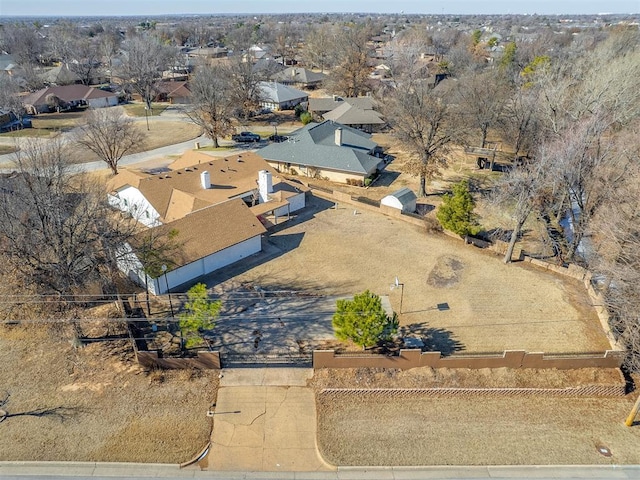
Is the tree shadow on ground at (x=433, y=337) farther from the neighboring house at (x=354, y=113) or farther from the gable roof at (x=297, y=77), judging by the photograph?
the gable roof at (x=297, y=77)

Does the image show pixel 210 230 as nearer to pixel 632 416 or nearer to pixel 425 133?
pixel 425 133

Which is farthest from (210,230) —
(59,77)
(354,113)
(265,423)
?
(59,77)

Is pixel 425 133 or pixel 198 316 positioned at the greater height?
pixel 425 133

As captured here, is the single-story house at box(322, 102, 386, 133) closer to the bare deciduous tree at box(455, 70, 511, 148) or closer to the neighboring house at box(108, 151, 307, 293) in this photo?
the bare deciduous tree at box(455, 70, 511, 148)

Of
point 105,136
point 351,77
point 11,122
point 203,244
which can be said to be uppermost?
point 351,77

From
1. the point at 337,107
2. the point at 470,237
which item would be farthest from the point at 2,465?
the point at 337,107

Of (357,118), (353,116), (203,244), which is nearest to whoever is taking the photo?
(203,244)
